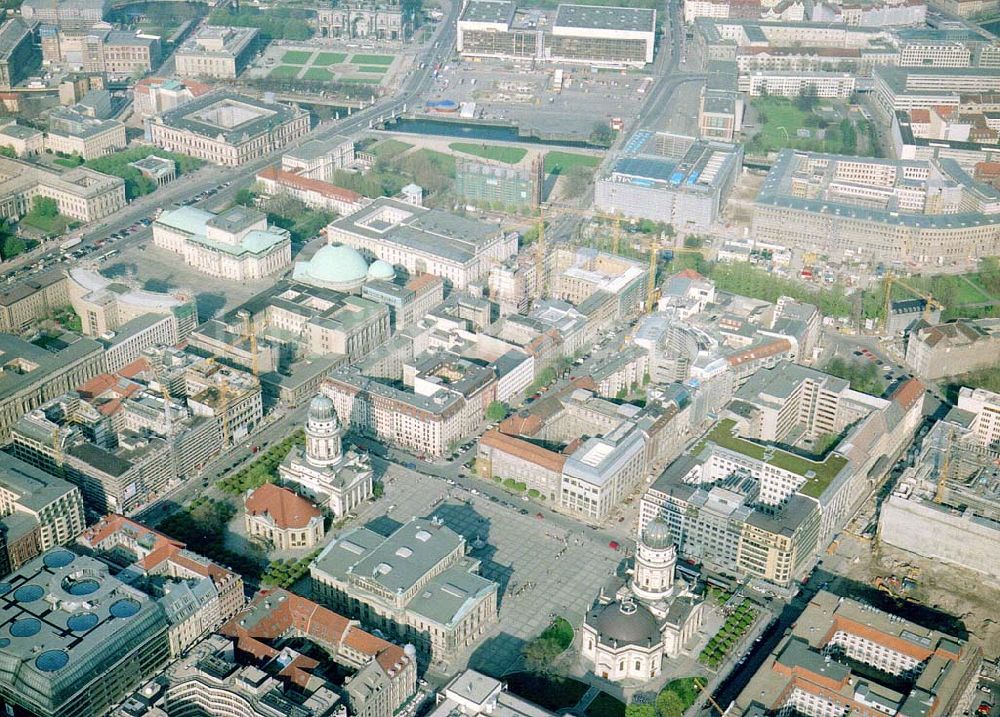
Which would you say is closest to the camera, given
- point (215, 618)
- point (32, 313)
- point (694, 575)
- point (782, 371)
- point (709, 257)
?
point (215, 618)

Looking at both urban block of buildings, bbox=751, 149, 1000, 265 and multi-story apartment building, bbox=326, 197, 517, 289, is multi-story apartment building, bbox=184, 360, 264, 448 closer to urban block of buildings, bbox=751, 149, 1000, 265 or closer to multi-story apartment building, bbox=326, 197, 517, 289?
multi-story apartment building, bbox=326, 197, 517, 289

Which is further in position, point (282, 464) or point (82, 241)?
point (82, 241)

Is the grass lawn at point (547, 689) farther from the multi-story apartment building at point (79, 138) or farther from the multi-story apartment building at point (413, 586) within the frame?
the multi-story apartment building at point (79, 138)

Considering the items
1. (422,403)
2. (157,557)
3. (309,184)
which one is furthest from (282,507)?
(309,184)

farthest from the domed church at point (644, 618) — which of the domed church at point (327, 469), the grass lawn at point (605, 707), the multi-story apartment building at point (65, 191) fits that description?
the multi-story apartment building at point (65, 191)

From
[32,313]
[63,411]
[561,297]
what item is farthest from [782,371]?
[32,313]

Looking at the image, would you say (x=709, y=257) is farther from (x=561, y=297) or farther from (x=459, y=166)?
(x=459, y=166)

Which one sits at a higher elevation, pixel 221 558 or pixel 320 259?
pixel 320 259
